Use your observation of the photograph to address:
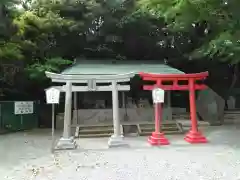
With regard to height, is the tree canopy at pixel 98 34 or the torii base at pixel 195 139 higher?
the tree canopy at pixel 98 34

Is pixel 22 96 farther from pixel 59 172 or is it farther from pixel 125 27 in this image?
pixel 59 172

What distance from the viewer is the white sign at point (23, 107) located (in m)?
15.4

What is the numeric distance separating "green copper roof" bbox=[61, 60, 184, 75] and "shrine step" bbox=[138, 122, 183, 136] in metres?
2.53

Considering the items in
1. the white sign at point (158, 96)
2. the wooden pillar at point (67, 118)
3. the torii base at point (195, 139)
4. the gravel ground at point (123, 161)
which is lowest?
the gravel ground at point (123, 161)

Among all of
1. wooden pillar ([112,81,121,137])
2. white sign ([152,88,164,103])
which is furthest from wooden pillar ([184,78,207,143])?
wooden pillar ([112,81,121,137])

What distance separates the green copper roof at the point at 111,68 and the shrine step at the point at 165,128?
253 cm

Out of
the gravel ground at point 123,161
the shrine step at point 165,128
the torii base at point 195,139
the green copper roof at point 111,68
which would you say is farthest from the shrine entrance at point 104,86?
the torii base at point 195,139

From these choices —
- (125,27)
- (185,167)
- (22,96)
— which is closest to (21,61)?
(22,96)

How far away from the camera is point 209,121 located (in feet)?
56.1

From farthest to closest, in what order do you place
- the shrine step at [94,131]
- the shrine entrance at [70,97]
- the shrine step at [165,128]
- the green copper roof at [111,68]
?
1. the green copper roof at [111,68]
2. the shrine step at [165,128]
3. the shrine step at [94,131]
4. the shrine entrance at [70,97]

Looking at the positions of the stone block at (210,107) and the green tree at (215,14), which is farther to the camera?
the stone block at (210,107)

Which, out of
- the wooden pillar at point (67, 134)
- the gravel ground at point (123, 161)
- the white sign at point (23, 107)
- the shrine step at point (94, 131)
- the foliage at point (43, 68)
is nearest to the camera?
the gravel ground at point (123, 161)

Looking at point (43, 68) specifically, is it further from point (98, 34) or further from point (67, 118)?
point (98, 34)

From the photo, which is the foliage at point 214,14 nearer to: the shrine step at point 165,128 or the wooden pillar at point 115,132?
the wooden pillar at point 115,132
